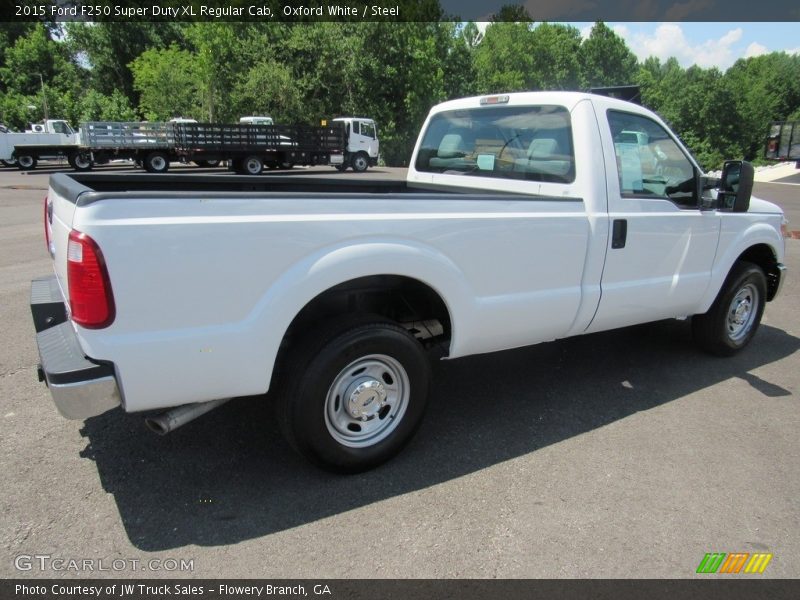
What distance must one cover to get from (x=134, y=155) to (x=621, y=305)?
25145mm

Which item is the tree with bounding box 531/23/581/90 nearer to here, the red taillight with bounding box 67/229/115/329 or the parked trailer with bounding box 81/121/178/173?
the parked trailer with bounding box 81/121/178/173

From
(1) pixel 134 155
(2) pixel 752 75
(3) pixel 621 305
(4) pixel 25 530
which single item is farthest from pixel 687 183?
(2) pixel 752 75

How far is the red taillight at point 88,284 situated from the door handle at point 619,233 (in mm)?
2899

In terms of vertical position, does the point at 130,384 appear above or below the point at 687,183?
below

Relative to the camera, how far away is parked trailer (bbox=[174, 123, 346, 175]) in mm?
23984

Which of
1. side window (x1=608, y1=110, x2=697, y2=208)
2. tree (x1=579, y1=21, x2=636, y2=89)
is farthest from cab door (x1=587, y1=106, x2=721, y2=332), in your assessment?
Answer: tree (x1=579, y1=21, x2=636, y2=89)

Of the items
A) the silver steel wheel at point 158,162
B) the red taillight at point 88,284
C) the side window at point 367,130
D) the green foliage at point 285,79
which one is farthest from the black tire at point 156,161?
the red taillight at point 88,284

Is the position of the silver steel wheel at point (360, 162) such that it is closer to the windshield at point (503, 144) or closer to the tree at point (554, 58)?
the windshield at point (503, 144)

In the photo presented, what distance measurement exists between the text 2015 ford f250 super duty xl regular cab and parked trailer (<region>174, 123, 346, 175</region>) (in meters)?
21.5

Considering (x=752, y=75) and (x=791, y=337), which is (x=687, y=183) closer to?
(x=791, y=337)

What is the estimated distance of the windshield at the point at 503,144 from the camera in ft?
12.5

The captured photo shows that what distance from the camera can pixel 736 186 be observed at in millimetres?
4176

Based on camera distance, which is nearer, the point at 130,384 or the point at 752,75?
the point at 130,384

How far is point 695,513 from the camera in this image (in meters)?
2.88
